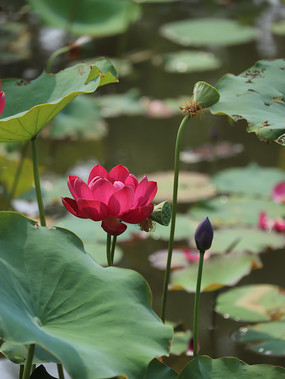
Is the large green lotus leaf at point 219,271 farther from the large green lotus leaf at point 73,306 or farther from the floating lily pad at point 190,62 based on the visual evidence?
the floating lily pad at point 190,62

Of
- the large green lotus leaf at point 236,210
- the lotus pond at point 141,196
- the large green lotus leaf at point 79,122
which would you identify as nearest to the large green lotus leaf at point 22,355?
the lotus pond at point 141,196

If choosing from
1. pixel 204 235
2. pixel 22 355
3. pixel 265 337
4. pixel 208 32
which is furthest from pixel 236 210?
pixel 208 32

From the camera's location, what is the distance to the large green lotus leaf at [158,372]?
3.50ft

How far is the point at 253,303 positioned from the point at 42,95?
0.72 m

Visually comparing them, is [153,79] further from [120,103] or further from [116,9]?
[116,9]

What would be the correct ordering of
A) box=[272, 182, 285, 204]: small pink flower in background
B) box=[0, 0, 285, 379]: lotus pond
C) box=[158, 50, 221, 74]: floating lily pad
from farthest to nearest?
box=[158, 50, 221, 74]: floating lily pad → box=[272, 182, 285, 204]: small pink flower in background → box=[0, 0, 285, 379]: lotus pond

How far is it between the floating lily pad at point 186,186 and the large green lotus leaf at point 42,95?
3.09ft

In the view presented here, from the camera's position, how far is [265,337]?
5.03 ft

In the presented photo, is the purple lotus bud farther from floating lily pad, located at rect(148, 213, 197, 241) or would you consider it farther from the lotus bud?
floating lily pad, located at rect(148, 213, 197, 241)

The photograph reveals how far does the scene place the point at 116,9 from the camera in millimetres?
3979

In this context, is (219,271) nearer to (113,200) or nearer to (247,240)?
(247,240)

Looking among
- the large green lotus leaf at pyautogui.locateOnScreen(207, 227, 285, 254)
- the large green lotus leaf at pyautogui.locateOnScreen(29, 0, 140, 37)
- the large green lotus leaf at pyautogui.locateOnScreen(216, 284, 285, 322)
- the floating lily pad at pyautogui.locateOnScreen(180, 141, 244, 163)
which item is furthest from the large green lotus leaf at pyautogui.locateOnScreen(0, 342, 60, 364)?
the large green lotus leaf at pyautogui.locateOnScreen(29, 0, 140, 37)

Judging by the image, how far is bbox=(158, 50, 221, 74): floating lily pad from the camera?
11.3ft

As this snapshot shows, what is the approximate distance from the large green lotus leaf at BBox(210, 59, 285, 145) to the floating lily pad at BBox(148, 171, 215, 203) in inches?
36.4
